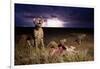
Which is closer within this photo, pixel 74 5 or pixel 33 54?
pixel 33 54

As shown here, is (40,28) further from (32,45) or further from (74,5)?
(74,5)

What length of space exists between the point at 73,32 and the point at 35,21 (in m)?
0.52

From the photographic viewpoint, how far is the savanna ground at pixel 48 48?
2439 mm

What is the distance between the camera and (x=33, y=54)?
8.19 feet

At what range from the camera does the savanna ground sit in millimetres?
2439

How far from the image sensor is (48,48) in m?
2.56

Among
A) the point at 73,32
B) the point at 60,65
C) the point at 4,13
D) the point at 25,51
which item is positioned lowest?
the point at 60,65

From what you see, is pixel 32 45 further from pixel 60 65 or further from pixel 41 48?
pixel 60 65

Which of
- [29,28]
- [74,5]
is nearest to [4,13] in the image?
[29,28]

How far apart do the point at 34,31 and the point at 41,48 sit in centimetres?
23
